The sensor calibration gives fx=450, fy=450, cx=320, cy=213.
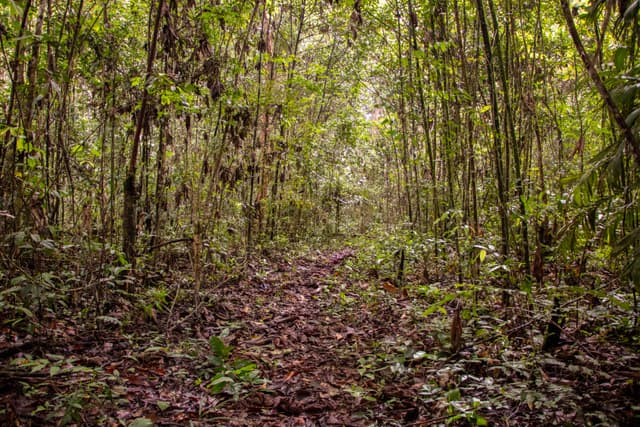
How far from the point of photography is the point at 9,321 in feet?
10.1

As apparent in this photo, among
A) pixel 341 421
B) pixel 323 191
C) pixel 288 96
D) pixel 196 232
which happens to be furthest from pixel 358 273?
pixel 323 191

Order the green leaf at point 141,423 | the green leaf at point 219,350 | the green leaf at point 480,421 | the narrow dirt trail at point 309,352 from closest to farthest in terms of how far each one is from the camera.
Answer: the green leaf at point 480,421 → the green leaf at point 141,423 → the narrow dirt trail at point 309,352 → the green leaf at point 219,350

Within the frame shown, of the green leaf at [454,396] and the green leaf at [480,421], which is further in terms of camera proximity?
the green leaf at [454,396]

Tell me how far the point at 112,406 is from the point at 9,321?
1218 mm

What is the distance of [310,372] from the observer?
10.8ft

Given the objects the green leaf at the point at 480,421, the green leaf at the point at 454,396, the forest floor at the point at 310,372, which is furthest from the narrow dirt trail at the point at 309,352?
the green leaf at the point at 480,421

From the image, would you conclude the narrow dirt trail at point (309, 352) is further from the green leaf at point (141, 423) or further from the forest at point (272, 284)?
the green leaf at point (141, 423)

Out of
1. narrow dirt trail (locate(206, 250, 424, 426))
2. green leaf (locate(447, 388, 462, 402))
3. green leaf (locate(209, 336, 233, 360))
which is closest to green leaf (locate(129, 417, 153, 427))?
narrow dirt trail (locate(206, 250, 424, 426))

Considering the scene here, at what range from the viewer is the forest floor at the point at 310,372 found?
91.9 inches

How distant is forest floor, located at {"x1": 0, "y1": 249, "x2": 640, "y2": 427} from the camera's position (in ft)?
7.66

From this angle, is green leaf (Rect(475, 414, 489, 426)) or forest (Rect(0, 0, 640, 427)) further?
forest (Rect(0, 0, 640, 427))

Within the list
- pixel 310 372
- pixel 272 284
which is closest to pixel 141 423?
pixel 310 372

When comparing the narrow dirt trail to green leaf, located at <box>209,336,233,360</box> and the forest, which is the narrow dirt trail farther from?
green leaf, located at <box>209,336,233,360</box>

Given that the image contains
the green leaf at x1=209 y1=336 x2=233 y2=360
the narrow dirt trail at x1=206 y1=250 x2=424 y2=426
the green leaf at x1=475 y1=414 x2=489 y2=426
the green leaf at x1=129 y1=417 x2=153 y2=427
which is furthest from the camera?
the green leaf at x1=209 y1=336 x2=233 y2=360
